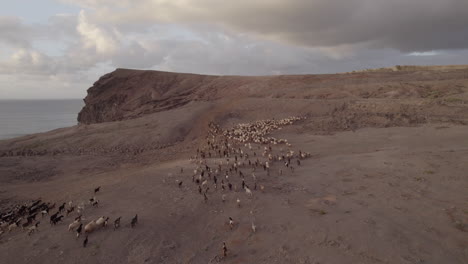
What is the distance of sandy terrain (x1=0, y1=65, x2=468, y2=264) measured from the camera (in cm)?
697

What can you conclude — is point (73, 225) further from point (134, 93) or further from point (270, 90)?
point (134, 93)

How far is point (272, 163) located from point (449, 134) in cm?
1191

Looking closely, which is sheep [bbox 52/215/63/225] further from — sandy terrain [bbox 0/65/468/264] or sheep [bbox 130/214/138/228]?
sheep [bbox 130/214/138/228]

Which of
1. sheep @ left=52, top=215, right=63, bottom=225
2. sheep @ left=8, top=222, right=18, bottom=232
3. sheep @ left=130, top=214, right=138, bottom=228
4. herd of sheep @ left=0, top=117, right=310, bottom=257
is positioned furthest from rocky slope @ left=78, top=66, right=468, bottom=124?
sheep @ left=8, top=222, right=18, bottom=232

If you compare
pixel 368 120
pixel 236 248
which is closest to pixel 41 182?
pixel 236 248

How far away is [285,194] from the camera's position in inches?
404

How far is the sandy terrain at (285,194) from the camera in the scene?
22.9 ft

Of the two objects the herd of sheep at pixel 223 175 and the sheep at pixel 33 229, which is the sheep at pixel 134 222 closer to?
the herd of sheep at pixel 223 175

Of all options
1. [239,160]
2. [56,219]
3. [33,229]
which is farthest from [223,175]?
[33,229]

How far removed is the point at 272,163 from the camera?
563 inches

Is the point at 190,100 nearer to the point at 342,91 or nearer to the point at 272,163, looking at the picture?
the point at 342,91

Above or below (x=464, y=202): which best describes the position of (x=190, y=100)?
above

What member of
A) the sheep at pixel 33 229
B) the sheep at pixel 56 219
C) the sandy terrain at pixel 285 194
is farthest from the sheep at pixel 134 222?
the sheep at pixel 33 229

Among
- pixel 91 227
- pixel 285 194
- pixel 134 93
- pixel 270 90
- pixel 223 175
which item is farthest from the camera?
pixel 134 93
